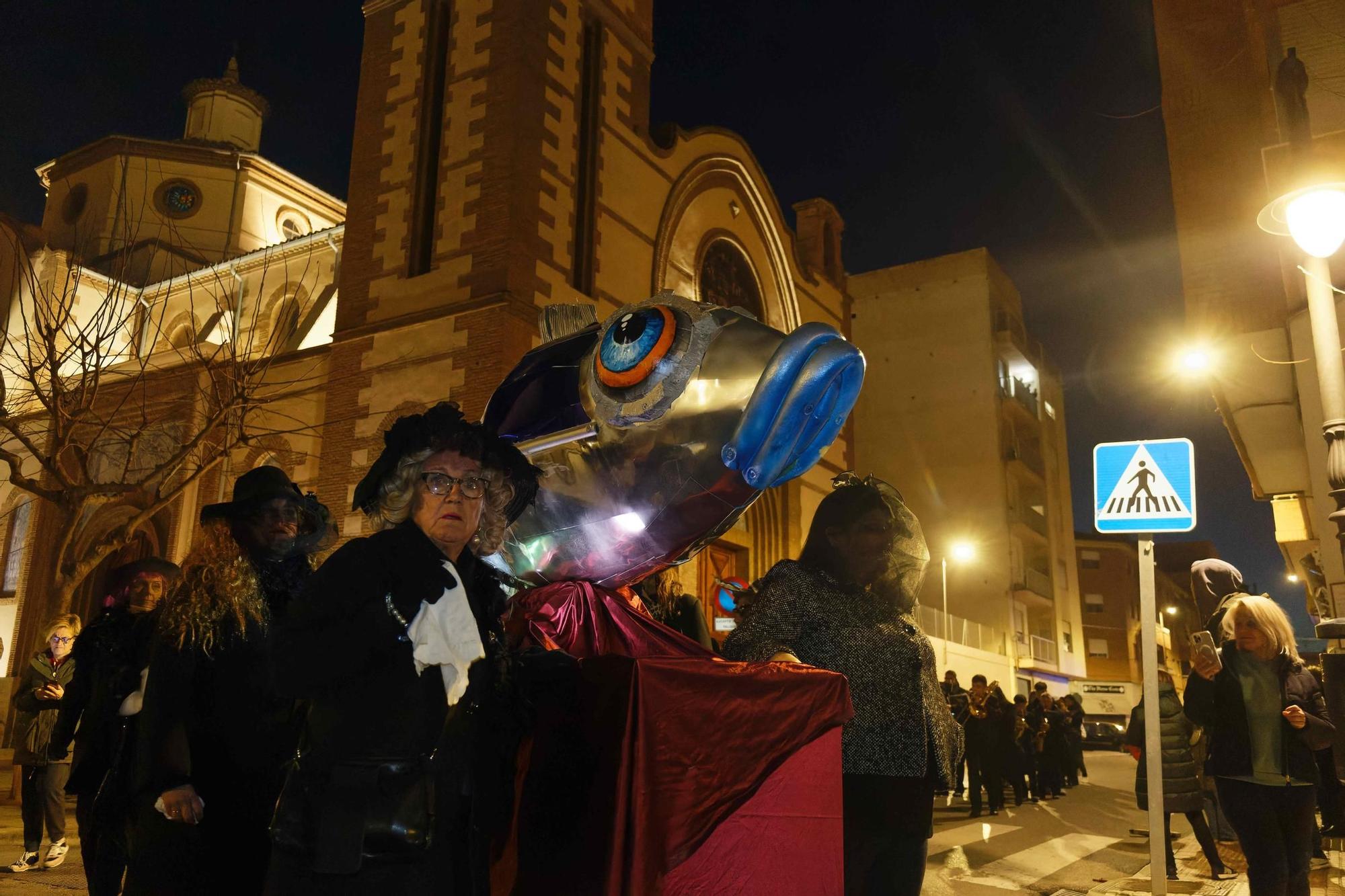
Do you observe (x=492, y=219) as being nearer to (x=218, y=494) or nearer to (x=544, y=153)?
(x=544, y=153)

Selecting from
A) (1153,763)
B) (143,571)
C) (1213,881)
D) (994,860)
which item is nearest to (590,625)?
(143,571)

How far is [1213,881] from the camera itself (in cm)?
765

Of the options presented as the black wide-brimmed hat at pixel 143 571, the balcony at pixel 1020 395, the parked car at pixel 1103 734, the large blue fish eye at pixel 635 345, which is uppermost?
the balcony at pixel 1020 395

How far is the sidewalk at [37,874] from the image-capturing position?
625 centimetres

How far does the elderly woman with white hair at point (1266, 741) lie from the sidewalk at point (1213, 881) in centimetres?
180

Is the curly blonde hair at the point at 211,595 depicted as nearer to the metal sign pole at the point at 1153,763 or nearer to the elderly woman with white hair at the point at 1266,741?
the elderly woman with white hair at the point at 1266,741

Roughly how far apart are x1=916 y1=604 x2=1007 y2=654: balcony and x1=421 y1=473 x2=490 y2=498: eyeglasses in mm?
20015

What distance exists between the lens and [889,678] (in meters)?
3.45

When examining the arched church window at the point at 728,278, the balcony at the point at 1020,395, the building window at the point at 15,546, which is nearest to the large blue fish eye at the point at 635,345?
the arched church window at the point at 728,278

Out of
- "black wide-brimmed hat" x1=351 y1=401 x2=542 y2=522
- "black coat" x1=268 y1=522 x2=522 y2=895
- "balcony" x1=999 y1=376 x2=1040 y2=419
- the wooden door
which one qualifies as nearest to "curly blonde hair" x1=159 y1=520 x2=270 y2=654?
"black wide-brimmed hat" x1=351 y1=401 x2=542 y2=522

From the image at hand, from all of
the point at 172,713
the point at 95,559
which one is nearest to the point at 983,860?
the point at 172,713

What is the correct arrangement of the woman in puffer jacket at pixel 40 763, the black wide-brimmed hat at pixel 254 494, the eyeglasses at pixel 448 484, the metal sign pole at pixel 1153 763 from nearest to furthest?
the eyeglasses at pixel 448 484
the black wide-brimmed hat at pixel 254 494
the metal sign pole at pixel 1153 763
the woman in puffer jacket at pixel 40 763

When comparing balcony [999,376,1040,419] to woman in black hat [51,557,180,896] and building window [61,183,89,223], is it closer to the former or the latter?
building window [61,183,89,223]

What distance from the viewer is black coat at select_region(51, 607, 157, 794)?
3.94 metres
